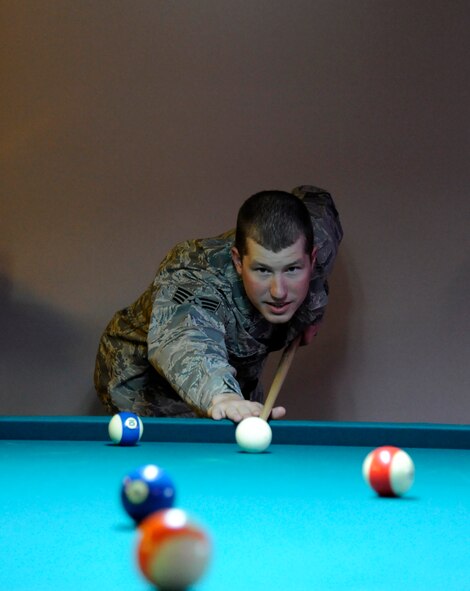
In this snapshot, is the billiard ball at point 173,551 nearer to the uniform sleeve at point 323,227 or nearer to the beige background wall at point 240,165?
the uniform sleeve at point 323,227

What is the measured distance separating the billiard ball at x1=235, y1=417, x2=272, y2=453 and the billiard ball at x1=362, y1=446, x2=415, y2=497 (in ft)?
2.10

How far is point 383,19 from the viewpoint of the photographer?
4.95 metres

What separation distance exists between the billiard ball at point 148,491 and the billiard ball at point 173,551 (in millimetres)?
311

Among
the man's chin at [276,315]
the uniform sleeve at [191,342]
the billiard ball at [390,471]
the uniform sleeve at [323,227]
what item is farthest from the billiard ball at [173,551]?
the uniform sleeve at [323,227]

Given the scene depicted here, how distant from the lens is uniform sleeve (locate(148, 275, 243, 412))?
2.84 meters

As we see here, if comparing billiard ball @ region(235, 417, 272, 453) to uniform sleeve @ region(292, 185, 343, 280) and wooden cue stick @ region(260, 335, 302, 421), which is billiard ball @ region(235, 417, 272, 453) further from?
uniform sleeve @ region(292, 185, 343, 280)

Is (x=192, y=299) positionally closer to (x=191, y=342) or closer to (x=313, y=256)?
(x=191, y=342)

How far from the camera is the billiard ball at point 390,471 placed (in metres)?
1.52

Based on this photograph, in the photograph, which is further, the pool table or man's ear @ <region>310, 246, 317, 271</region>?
man's ear @ <region>310, 246, 317, 271</region>

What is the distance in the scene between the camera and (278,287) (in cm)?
332

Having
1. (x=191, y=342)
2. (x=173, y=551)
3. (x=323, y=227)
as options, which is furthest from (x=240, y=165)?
(x=173, y=551)

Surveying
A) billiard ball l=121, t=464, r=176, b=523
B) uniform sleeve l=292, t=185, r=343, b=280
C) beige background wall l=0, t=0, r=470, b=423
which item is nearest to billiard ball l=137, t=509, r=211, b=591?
billiard ball l=121, t=464, r=176, b=523

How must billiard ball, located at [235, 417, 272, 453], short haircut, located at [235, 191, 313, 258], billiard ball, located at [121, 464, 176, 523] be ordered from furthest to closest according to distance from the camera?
short haircut, located at [235, 191, 313, 258], billiard ball, located at [235, 417, 272, 453], billiard ball, located at [121, 464, 176, 523]

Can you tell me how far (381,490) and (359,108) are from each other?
363 centimetres
